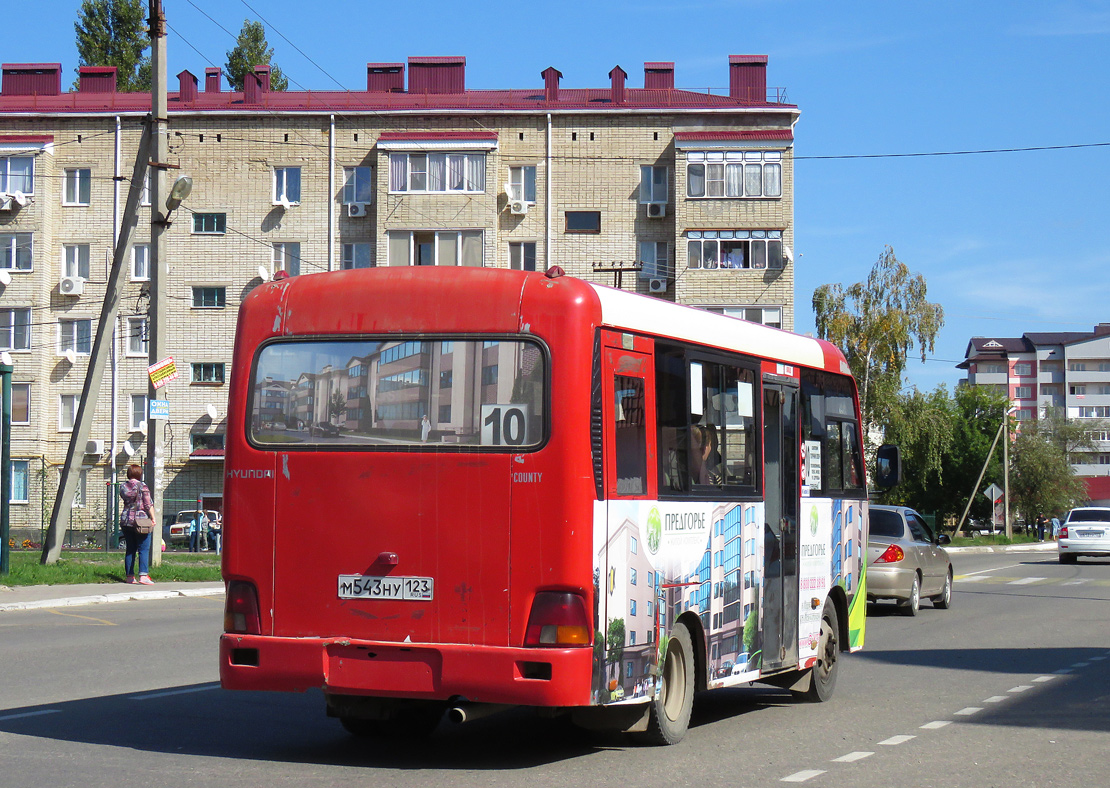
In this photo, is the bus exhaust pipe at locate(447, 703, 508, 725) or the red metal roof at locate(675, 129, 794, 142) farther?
the red metal roof at locate(675, 129, 794, 142)

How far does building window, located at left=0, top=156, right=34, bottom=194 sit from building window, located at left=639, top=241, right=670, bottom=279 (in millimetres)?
24093

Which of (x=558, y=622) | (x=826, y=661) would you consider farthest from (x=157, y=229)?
(x=558, y=622)

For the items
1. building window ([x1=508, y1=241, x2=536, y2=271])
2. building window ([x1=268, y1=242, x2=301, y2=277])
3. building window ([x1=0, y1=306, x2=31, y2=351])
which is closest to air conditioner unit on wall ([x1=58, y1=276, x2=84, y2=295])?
building window ([x1=0, y1=306, x2=31, y2=351])

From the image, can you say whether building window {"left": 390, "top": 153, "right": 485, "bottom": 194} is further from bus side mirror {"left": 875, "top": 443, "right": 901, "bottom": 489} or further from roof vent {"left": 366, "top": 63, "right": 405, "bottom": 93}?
bus side mirror {"left": 875, "top": 443, "right": 901, "bottom": 489}

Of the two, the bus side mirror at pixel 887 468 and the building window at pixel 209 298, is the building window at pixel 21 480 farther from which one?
the bus side mirror at pixel 887 468

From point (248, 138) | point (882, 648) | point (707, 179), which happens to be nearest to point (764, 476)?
point (882, 648)

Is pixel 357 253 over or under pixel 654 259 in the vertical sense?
over

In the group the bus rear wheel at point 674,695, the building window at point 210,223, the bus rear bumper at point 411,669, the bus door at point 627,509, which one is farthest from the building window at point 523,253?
the bus rear bumper at point 411,669

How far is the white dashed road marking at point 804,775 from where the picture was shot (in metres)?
7.35

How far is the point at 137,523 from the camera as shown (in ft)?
72.5

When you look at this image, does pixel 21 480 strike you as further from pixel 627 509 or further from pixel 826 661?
pixel 627 509

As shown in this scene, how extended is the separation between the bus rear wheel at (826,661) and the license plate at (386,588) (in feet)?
14.2

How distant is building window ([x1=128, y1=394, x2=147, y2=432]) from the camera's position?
55000mm

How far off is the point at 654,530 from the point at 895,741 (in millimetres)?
2269
